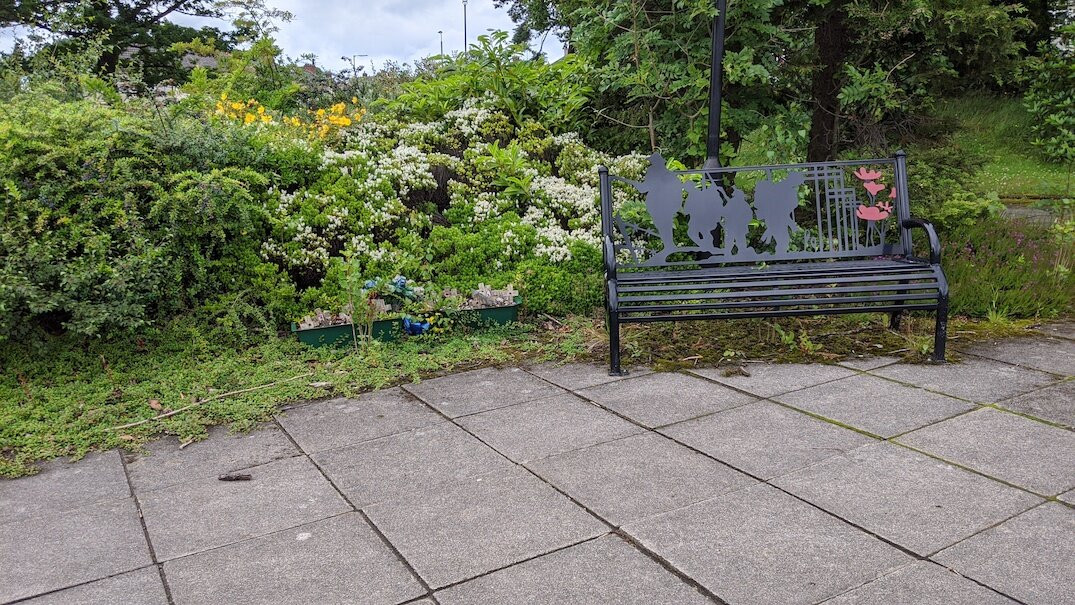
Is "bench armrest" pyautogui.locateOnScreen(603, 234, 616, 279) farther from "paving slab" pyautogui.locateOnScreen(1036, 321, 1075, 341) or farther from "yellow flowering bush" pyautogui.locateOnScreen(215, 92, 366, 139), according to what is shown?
"yellow flowering bush" pyautogui.locateOnScreen(215, 92, 366, 139)

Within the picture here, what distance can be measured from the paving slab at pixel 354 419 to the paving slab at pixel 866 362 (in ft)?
7.60

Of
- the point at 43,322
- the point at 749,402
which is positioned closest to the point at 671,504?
the point at 749,402

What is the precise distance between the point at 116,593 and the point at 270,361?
244 cm

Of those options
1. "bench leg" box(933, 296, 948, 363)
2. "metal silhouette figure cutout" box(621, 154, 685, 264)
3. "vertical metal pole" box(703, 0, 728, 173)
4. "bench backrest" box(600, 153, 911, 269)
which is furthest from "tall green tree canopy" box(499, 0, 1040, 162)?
"bench leg" box(933, 296, 948, 363)

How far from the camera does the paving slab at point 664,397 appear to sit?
154 inches

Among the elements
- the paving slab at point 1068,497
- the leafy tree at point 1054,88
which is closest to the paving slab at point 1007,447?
the paving slab at point 1068,497

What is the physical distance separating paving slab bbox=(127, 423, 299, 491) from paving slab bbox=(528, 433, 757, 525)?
1240 millimetres

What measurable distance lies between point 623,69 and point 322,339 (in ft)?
11.8

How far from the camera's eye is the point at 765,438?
3.55 metres

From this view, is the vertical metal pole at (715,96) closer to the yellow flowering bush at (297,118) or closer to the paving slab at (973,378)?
the paving slab at (973,378)

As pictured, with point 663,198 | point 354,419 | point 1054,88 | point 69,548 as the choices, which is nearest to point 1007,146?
point 1054,88

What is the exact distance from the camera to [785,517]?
2.81 metres

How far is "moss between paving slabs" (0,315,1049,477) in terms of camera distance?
157 inches

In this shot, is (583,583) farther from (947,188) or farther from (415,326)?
(947,188)
